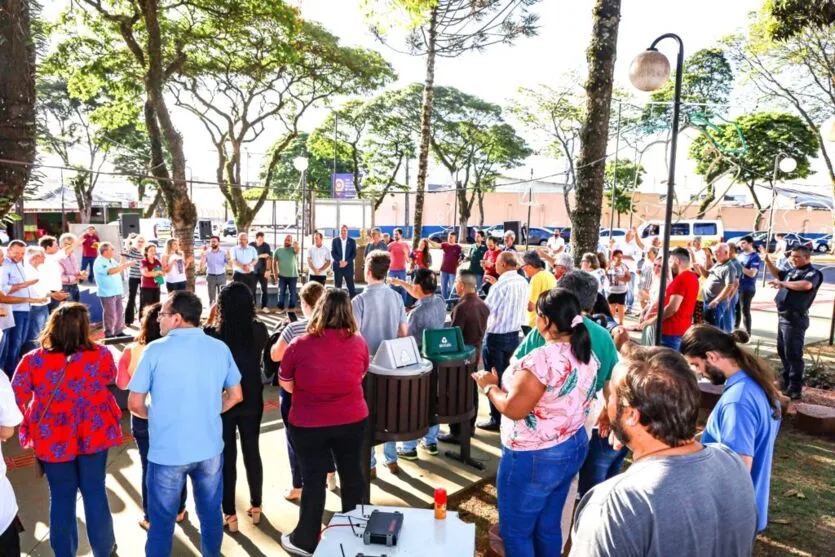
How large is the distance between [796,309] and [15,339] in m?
9.04

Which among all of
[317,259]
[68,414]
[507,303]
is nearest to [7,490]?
[68,414]

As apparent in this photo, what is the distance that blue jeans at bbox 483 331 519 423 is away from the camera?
5531 millimetres

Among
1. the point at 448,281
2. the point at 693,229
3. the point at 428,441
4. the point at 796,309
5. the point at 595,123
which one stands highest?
the point at 595,123

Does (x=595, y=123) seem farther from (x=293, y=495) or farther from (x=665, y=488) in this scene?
(x=665, y=488)

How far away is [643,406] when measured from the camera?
60.1 inches

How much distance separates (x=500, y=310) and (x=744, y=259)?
22.0ft

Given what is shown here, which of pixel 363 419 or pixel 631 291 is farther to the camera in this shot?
pixel 631 291

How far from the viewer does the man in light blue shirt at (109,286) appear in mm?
8562

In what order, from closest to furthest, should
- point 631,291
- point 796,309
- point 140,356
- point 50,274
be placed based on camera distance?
point 140,356 < point 796,309 < point 50,274 < point 631,291

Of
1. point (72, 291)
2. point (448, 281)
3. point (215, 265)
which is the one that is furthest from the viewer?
point (448, 281)

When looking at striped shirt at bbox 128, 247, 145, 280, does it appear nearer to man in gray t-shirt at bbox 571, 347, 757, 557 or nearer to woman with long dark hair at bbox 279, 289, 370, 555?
woman with long dark hair at bbox 279, 289, 370, 555

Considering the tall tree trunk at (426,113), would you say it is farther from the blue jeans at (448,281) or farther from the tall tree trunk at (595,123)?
the tall tree trunk at (595,123)

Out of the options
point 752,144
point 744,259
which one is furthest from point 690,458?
point 752,144

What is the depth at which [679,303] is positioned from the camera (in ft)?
18.6
